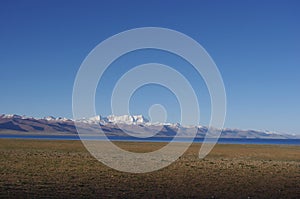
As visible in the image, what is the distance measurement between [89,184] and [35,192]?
4563 millimetres

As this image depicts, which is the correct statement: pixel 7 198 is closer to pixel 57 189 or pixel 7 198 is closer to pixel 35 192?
pixel 35 192

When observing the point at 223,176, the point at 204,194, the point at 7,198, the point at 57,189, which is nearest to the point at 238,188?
the point at 204,194

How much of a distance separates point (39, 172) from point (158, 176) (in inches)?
367

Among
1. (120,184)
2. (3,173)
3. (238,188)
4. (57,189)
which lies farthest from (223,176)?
(3,173)

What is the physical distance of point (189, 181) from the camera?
28297mm

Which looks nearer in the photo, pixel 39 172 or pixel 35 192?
pixel 35 192

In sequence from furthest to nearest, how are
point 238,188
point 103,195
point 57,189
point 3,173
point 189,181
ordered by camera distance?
point 3,173
point 189,181
point 238,188
point 57,189
point 103,195

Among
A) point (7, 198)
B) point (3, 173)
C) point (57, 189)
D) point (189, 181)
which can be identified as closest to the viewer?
point (7, 198)

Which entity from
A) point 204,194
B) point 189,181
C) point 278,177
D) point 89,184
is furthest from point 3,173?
point 278,177

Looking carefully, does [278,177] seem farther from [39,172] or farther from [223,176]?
[39,172]

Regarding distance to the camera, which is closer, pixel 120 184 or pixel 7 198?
pixel 7 198

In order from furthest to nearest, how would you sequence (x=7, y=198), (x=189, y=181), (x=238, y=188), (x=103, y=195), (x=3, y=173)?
(x=3, y=173), (x=189, y=181), (x=238, y=188), (x=103, y=195), (x=7, y=198)

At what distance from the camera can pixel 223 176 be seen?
104 ft

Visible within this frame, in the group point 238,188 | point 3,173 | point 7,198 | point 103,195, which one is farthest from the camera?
point 3,173
